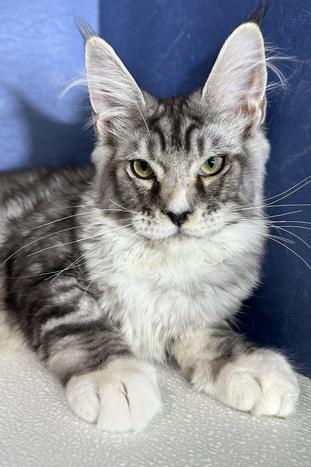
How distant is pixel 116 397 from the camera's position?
1.19m

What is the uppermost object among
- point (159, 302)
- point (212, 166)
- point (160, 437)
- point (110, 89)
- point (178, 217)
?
point (110, 89)

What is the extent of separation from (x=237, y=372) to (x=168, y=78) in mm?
1096

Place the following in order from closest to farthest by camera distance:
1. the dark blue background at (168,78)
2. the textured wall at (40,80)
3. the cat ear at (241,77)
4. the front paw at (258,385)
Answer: the front paw at (258,385) < the cat ear at (241,77) < the dark blue background at (168,78) < the textured wall at (40,80)

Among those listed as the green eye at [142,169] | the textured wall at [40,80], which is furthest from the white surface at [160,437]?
the textured wall at [40,80]

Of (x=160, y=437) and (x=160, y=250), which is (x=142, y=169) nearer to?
(x=160, y=250)

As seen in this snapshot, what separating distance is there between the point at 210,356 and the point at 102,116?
0.71m

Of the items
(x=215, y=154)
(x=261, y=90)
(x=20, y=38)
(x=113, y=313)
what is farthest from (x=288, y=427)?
(x=20, y=38)

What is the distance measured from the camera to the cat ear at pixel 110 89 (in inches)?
56.7

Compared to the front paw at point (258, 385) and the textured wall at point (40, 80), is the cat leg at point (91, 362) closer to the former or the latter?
the front paw at point (258, 385)

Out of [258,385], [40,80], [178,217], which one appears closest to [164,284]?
[178,217]

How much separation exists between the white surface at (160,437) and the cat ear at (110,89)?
722 millimetres

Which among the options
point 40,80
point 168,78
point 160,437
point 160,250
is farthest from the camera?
point 40,80

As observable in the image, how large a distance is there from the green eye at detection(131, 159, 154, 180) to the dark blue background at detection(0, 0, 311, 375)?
1.27 feet

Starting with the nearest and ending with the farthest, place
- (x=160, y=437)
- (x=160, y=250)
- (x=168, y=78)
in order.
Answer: (x=160, y=437)
(x=160, y=250)
(x=168, y=78)
